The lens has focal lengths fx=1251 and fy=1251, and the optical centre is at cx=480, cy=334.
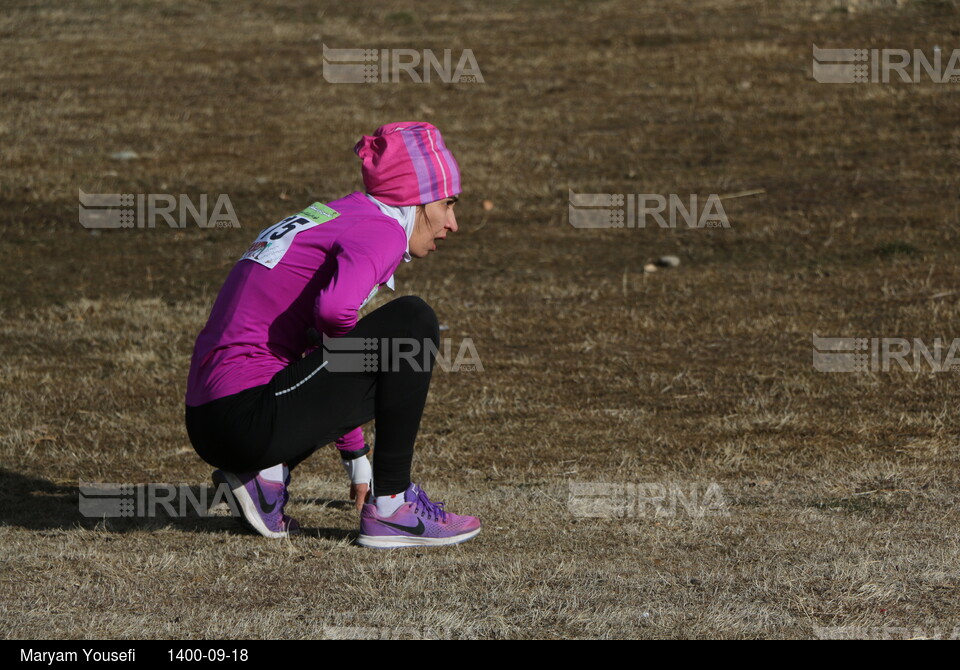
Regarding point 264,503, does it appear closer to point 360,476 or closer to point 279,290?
point 360,476

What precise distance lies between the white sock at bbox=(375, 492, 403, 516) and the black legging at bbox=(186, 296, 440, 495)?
0.85ft

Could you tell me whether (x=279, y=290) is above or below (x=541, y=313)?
above

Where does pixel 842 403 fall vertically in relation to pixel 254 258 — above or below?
below

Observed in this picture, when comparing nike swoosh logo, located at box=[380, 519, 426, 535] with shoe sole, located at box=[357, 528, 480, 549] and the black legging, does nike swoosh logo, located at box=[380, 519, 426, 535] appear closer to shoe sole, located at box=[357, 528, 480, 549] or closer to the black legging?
shoe sole, located at box=[357, 528, 480, 549]

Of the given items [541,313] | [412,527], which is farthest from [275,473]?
[541,313]

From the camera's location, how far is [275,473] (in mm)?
4996

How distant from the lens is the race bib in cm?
455

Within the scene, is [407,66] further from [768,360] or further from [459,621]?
[459,621]

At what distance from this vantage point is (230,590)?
4.29 meters

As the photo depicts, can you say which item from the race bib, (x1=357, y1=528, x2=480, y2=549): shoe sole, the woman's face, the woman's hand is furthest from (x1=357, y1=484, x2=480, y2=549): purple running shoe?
the race bib

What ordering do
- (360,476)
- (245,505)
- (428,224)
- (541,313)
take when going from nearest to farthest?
(428,224) → (245,505) → (360,476) → (541,313)

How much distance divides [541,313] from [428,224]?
5.64 m
